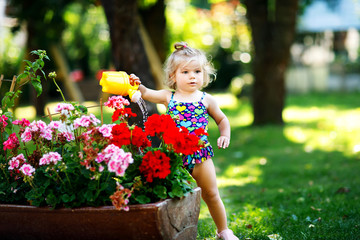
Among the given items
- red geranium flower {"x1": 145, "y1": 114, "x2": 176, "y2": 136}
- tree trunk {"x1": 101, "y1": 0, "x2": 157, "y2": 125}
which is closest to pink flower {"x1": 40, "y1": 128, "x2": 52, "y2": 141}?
red geranium flower {"x1": 145, "y1": 114, "x2": 176, "y2": 136}

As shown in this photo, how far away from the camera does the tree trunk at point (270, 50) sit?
9148 mm

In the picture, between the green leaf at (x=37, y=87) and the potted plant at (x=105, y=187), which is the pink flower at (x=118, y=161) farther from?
the green leaf at (x=37, y=87)

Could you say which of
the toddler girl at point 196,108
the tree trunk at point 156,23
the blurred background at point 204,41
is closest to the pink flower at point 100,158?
the toddler girl at point 196,108

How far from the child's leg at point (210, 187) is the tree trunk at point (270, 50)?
6.51 metres

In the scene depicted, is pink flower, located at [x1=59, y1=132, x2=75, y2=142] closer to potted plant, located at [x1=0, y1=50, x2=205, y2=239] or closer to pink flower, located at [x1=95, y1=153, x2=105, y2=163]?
potted plant, located at [x1=0, y1=50, x2=205, y2=239]

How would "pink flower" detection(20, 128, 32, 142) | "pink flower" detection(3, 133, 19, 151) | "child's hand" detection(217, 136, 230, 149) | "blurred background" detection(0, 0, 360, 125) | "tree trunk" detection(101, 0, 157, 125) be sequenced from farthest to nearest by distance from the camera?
"blurred background" detection(0, 0, 360, 125)
"tree trunk" detection(101, 0, 157, 125)
"child's hand" detection(217, 136, 230, 149)
"pink flower" detection(3, 133, 19, 151)
"pink flower" detection(20, 128, 32, 142)

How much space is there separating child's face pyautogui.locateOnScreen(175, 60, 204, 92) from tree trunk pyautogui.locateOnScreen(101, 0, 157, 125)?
108 inches

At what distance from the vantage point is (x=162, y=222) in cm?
253

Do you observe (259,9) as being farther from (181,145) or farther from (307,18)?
(307,18)

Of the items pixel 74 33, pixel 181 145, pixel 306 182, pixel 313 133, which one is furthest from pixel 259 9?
pixel 74 33

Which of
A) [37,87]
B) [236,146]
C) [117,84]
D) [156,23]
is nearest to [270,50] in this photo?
[236,146]

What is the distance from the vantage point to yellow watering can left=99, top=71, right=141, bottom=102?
3112mm

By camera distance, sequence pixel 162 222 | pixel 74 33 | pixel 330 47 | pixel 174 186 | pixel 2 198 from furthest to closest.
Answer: pixel 330 47 < pixel 74 33 < pixel 2 198 < pixel 174 186 < pixel 162 222

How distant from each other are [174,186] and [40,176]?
799mm
